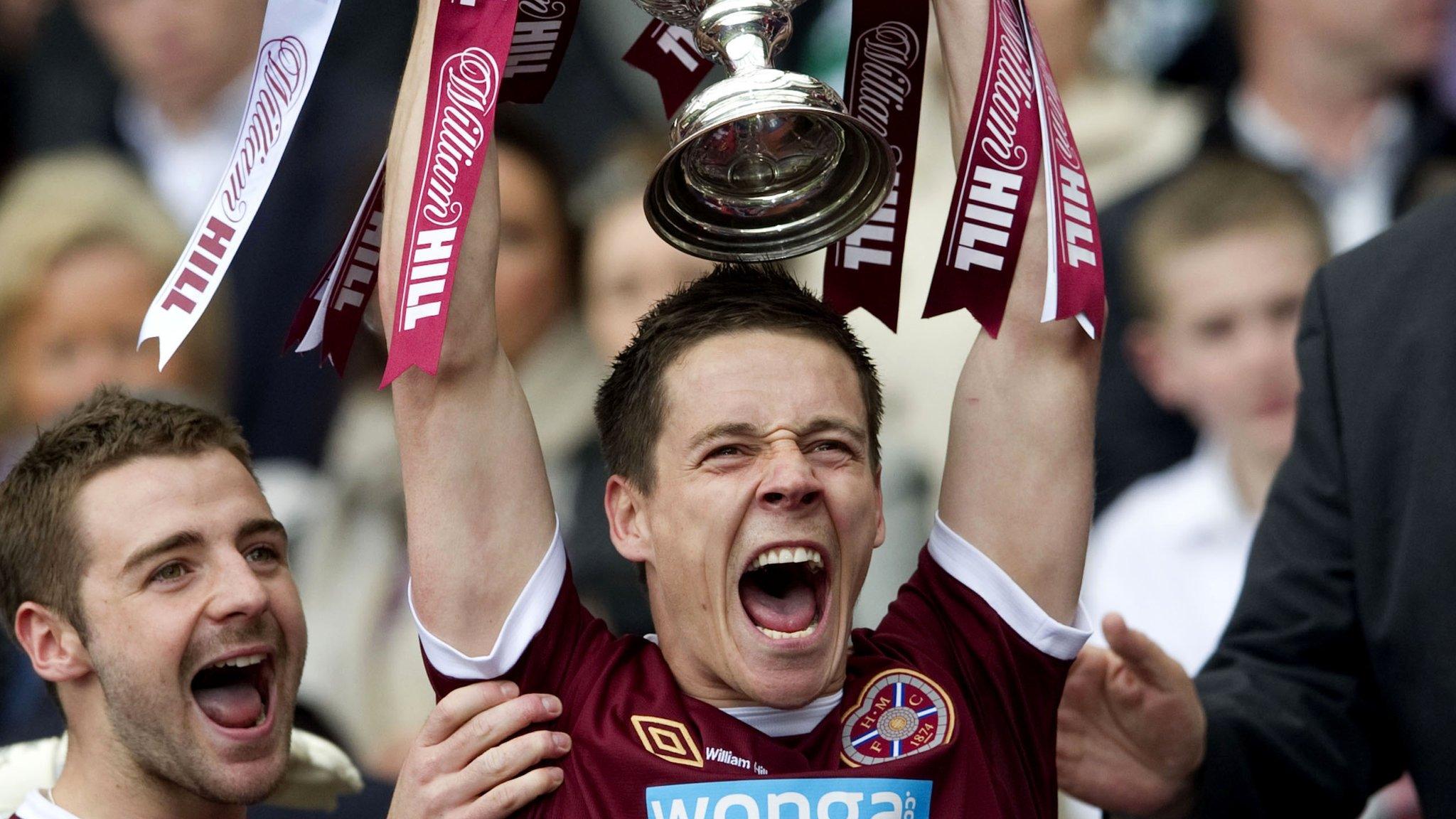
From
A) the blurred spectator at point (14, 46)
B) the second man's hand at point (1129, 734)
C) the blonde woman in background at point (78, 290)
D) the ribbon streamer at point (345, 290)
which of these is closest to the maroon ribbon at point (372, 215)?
the ribbon streamer at point (345, 290)

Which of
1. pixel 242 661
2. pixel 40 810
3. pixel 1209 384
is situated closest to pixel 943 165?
pixel 1209 384

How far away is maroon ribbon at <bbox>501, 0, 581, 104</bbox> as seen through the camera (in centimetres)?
242

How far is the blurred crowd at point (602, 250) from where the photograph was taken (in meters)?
4.18

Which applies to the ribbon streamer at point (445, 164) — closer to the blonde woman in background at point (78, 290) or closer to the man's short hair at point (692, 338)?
the man's short hair at point (692, 338)

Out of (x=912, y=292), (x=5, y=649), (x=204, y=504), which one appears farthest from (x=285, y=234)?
(x=204, y=504)

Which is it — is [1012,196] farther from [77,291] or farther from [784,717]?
[77,291]

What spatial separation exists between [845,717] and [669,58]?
110 cm

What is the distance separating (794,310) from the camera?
2355 mm

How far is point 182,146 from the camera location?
4.77m

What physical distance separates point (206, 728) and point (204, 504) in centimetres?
33

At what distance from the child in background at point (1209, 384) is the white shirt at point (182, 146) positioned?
2.57m

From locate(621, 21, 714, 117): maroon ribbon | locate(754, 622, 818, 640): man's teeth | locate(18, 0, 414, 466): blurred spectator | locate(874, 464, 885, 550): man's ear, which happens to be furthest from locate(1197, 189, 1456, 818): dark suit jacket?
locate(18, 0, 414, 466): blurred spectator

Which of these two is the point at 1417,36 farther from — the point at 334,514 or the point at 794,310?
the point at 334,514

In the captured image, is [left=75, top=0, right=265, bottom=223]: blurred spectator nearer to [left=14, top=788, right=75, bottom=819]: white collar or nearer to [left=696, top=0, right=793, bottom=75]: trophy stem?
[left=14, top=788, right=75, bottom=819]: white collar
